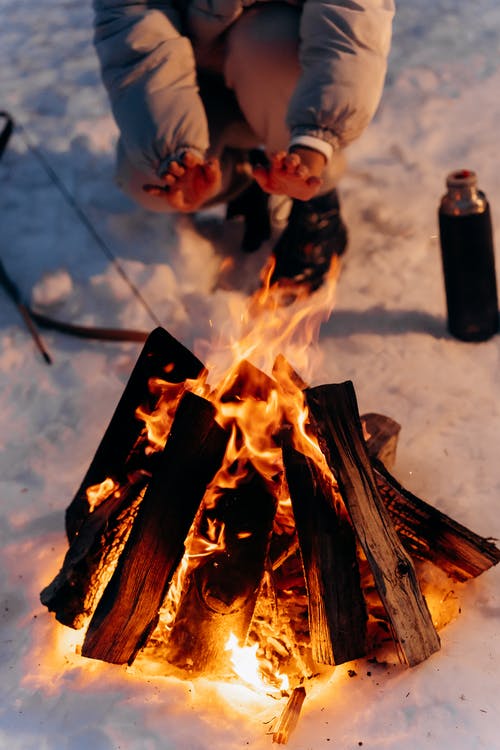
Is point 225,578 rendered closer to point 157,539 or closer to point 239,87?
point 157,539

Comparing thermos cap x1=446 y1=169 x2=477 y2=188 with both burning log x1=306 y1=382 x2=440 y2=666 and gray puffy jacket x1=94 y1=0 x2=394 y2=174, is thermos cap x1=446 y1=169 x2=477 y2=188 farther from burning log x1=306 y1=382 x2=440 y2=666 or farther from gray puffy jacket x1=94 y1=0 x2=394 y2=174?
burning log x1=306 y1=382 x2=440 y2=666

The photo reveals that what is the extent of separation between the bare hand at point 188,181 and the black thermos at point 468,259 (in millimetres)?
961

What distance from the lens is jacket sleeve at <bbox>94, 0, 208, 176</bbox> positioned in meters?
3.44

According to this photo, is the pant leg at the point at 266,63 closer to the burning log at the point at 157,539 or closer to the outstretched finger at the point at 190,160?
the outstretched finger at the point at 190,160

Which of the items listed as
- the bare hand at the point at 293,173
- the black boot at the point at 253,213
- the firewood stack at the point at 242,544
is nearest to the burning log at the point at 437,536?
the firewood stack at the point at 242,544

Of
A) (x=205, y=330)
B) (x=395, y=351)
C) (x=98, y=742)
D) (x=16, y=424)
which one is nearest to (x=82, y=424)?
(x=16, y=424)

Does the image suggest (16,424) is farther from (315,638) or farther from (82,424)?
(315,638)

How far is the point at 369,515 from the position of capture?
2.25m

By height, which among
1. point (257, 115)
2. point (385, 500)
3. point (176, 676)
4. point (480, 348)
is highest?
point (257, 115)

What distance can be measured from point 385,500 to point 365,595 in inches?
10.9

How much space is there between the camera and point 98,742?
211 cm

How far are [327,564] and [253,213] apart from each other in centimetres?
248

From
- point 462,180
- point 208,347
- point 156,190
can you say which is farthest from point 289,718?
point 462,180

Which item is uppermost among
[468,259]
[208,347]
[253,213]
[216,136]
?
[216,136]
